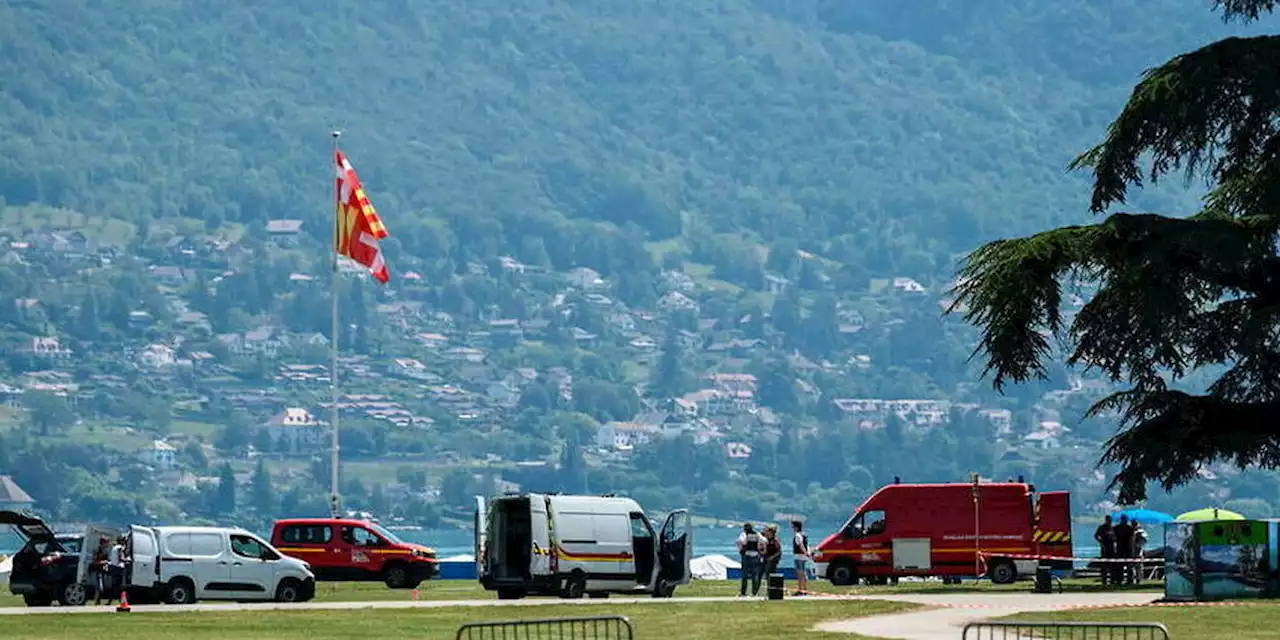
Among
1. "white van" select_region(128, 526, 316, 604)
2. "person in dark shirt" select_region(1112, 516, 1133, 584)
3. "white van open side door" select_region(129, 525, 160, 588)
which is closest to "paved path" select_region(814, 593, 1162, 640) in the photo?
"person in dark shirt" select_region(1112, 516, 1133, 584)

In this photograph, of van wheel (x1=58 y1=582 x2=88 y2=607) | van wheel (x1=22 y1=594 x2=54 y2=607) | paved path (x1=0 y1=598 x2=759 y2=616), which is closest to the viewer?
paved path (x1=0 y1=598 x2=759 y2=616)

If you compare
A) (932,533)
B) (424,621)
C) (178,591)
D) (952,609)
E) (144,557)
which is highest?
(932,533)

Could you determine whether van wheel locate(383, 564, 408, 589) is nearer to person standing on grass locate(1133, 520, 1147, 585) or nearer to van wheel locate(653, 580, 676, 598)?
van wheel locate(653, 580, 676, 598)

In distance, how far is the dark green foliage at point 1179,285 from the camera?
82.5ft

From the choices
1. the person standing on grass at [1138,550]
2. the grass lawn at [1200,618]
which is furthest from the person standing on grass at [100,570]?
the person standing on grass at [1138,550]

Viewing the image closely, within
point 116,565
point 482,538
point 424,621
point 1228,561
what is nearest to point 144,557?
point 116,565

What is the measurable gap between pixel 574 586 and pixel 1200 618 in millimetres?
15998

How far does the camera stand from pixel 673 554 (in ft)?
166

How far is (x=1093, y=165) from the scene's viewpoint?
2744 cm

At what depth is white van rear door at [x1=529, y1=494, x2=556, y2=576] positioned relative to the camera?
4878cm

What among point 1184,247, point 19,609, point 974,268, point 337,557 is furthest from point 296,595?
point 1184,247

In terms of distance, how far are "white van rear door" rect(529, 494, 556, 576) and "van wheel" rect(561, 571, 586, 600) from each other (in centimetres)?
53

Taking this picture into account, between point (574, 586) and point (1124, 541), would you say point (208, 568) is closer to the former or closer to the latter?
point (574, 586)

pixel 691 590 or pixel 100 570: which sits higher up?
pixel 100 570
